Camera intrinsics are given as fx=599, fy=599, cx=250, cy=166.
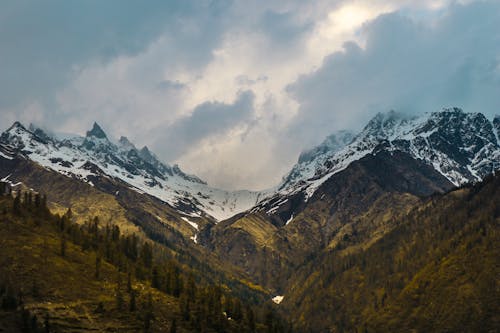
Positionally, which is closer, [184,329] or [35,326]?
[35,326]

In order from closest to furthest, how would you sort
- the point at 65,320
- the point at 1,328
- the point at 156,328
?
1. the point at 1,328
2. the point at 65,320
3. the point at 156,328

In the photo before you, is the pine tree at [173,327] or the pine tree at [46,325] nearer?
the pine tree at [46,325]

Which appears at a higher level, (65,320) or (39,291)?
(39,291)

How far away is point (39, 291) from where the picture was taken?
650ft

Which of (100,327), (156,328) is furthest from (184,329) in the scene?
(100,327)

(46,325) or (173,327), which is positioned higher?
(173,327)

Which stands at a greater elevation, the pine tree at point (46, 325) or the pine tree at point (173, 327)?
the pine tree at point (173, 327)

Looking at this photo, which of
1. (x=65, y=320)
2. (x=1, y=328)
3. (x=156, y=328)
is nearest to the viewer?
(x=1, y=328)

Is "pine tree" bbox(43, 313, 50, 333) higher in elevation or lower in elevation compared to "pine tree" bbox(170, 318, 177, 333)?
lower

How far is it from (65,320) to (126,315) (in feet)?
75.9

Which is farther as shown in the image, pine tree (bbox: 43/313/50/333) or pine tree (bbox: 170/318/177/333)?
pine tree (bbox: 170/318/177/333)

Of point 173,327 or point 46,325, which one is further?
point 173,327

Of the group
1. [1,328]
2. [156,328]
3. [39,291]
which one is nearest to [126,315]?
[156,328]

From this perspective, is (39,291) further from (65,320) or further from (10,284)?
(65,320)
